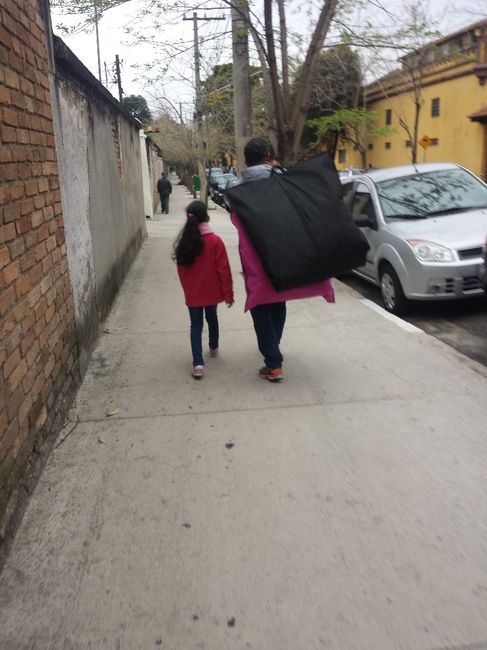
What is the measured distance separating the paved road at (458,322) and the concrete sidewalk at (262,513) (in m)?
0.83

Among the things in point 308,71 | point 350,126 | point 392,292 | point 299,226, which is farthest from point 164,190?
point 299,226

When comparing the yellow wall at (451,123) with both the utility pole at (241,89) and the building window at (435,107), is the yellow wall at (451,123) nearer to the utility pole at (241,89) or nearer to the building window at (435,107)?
the building window at (435,107)

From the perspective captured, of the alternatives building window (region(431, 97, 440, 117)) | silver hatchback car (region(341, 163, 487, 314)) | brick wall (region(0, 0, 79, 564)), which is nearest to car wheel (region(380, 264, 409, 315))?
silver hatchback car (region(341, 163, 487, 314))

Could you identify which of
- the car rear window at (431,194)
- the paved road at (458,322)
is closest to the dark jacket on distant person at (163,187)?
the car rear window at (431,194)

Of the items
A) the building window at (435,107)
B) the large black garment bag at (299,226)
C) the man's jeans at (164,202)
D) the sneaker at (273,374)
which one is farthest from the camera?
the building window at (435,107)

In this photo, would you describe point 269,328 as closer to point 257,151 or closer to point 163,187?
point 257,151

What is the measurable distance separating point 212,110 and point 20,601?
1085 inches

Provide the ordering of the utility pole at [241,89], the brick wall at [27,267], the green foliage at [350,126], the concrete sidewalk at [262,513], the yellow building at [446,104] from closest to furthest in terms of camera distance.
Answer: the concrete sidewalk at [262,513] → the brick wall at [27,267] → the utility pole at [241,89] → the yellow building at [446,104] → the green foliage at [350,126]

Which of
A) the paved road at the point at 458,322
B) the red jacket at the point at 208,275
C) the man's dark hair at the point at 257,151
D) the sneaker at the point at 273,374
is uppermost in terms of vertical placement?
the man's dark hair at the point at 257,151

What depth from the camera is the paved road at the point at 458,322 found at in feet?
20.1

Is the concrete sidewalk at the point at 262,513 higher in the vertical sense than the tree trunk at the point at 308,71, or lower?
lower

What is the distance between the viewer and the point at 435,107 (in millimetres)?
26594

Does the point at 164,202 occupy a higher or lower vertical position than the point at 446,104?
lower

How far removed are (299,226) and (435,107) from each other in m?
25.2
